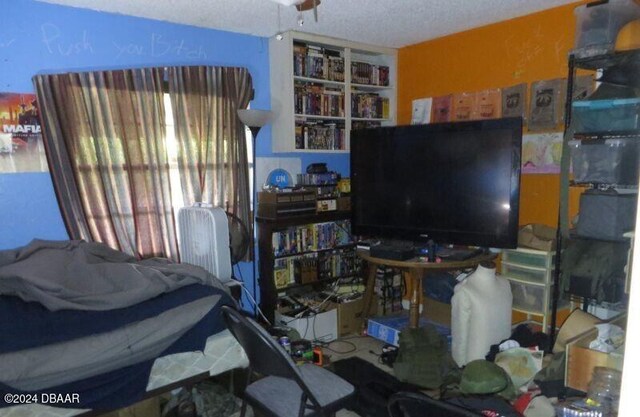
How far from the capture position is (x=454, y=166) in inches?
103

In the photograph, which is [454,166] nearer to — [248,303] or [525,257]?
[525,257]

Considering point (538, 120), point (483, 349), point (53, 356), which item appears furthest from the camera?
point (538, 120)

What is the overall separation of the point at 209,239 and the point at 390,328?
4.50 ft

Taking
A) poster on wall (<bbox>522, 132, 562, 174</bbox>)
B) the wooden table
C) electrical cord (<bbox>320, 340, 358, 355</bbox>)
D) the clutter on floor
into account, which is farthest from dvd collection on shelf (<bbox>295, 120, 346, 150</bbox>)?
the clutter on floor

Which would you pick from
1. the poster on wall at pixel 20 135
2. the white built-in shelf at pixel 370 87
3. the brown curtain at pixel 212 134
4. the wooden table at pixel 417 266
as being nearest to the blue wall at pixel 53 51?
the poster on wall at pixel 20 135

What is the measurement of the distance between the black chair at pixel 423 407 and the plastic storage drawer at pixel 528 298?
5.77 ft

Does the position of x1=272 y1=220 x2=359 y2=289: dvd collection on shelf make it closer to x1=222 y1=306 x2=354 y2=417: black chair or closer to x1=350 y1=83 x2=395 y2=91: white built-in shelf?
x1=350 y1=83 x2=395 y2=91: white built-in shelf

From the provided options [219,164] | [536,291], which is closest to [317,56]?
[219,164]

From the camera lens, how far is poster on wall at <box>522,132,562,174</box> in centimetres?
264

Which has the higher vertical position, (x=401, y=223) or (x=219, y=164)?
(x=219, y=164)

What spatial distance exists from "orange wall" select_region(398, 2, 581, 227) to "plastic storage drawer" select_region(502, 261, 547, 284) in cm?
42

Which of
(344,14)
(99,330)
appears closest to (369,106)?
(344,14)

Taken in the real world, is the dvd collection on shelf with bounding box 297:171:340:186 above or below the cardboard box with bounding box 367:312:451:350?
above

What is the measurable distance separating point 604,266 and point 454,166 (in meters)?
0.97
